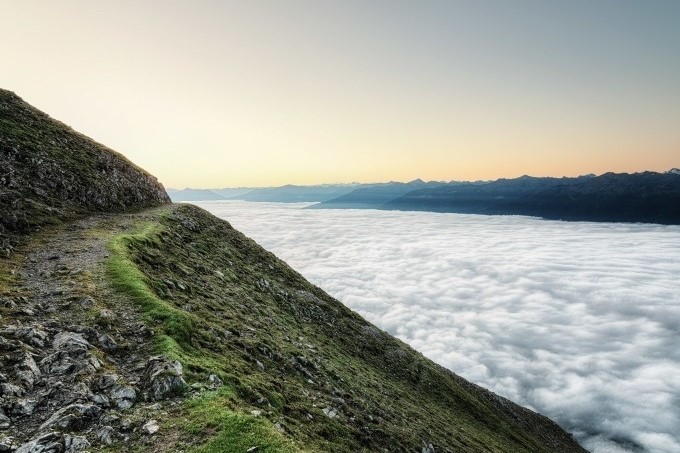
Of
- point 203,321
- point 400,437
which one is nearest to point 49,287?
point 203,321

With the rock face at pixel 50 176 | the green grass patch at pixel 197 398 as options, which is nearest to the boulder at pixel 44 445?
the green grass patch at pixel 197 398

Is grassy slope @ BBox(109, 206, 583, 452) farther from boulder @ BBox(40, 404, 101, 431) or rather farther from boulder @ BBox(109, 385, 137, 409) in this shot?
boulder @ BBox(40, 404, 101, 431)

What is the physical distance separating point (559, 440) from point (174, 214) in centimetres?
8863

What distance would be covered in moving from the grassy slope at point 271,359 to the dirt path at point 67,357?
121cm

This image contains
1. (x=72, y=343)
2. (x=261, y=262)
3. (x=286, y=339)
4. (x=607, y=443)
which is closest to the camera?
(x=72, y=343)

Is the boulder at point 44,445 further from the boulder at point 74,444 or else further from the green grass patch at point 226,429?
the green grass patch at point 226,429

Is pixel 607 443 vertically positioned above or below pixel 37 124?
below

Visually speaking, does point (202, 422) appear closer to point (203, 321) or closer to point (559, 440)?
point (203, 321)

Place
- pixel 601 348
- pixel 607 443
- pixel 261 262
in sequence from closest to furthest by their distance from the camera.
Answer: pixel 261 262
pixel 607 443
pixel 601 348

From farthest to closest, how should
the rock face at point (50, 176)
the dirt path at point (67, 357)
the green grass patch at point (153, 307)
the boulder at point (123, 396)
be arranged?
the rock face at point (50, 176) < the green grass patch at point (153, 307) < the boulder at point (123, 396) < the dirt path at point (67, 357)

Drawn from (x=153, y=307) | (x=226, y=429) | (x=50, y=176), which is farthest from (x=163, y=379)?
(x=50, y=176)

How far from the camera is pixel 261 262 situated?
47.7 m

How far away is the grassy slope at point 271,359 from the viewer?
41.3 feet

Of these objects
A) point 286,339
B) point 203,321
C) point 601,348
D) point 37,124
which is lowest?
point 601,348
